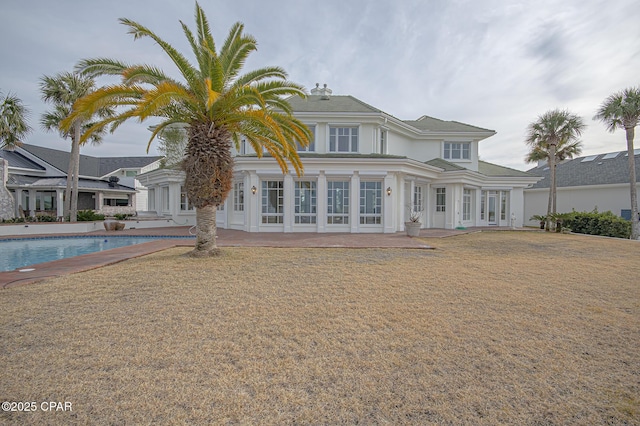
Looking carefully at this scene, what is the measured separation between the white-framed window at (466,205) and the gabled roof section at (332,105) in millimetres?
9417

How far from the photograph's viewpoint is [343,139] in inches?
772

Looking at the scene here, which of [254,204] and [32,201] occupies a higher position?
[32,201]

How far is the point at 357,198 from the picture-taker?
704 inches

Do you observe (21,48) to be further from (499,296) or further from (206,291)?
(499,296)

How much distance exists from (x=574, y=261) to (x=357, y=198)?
10.1m

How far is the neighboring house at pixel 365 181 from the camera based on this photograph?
1773 centimetres

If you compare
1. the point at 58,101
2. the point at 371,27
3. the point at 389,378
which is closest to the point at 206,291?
the point at 389,378

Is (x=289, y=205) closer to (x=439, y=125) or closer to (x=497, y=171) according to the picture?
(x=439, y=125)

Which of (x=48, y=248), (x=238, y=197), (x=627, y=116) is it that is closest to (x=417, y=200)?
(x=238, y=197)

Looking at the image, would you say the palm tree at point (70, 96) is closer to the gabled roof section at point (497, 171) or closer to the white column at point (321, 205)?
the white column at point (321, 205)

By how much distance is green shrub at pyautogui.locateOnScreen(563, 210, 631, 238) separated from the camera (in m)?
18.7

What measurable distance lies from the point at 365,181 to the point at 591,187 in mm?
22587

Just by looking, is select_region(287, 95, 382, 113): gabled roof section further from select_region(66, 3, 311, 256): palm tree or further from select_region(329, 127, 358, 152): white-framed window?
select_region(66, 3, 311, 256): palm tree

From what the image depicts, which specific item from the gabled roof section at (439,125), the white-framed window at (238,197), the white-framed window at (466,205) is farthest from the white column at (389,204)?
the white-framed window at (238,197)
